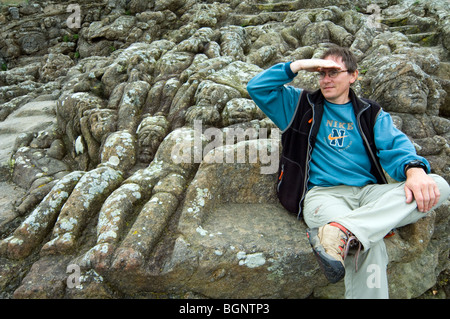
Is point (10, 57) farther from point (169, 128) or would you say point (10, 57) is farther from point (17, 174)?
point (169, 128)

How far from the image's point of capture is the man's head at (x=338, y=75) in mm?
5207

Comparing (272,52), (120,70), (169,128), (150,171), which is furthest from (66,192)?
(272,52)

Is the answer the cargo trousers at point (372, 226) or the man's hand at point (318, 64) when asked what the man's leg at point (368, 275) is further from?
the man's hand at point (318, 64)

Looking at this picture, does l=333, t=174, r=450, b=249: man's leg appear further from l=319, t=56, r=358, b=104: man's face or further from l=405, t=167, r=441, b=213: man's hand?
l=319, t=56, r=358, b=104: man's face

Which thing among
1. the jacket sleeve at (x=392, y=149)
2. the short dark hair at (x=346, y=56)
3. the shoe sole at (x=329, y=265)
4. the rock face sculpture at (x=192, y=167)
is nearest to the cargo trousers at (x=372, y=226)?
the jacket sleeve at (x=392, y=149)

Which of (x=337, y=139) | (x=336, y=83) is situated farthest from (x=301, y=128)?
A: (x=336, y=83)

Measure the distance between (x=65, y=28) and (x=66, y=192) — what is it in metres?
18.4

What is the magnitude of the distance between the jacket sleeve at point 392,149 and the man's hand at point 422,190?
285mm

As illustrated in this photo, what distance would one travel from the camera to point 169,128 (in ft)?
28.8

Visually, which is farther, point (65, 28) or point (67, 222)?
point (65, 28)

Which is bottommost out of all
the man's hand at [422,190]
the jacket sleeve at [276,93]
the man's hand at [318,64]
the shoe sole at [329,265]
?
the shoe sole at [329,265]

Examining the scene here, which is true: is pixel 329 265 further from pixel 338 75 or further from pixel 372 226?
pixel 338 75

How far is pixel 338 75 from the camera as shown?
17.1 feet

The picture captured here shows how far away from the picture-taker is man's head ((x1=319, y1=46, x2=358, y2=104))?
5.21 m
